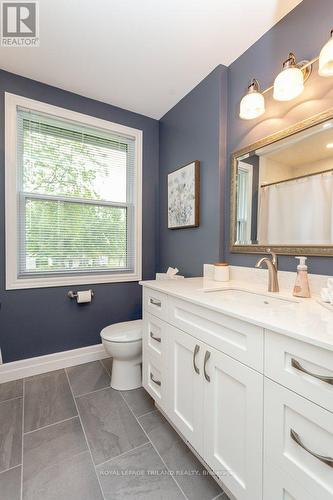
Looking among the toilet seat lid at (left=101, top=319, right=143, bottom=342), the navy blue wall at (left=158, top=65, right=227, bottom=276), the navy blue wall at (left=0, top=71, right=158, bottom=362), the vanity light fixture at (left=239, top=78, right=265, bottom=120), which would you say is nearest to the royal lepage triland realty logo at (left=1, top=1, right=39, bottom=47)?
the navy blue wall at (left=0, top=71, right=158, bottom=362)

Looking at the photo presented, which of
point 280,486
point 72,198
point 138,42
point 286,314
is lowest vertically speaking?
point 280,486

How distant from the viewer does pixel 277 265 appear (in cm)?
135

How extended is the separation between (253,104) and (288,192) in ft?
1.86

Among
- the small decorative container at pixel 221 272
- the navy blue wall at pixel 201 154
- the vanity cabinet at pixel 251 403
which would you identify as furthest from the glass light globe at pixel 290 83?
the vanity cabinet at pixel 251 403

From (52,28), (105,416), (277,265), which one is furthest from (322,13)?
(105,416)

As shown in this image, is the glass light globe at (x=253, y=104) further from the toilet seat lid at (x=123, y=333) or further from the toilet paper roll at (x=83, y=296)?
the toilet paper roll at (x=83, y=296)

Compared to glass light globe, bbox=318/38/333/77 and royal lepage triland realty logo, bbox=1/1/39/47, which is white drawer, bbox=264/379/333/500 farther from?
royal lepage triland realty logo, bbox=1/1/39/47

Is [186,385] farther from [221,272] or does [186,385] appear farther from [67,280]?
[67,280]

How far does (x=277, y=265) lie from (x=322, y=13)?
1306mm

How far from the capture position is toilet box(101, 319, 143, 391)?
162cm

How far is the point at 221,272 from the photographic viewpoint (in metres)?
1.58

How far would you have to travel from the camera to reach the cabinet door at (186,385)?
3.39 ft

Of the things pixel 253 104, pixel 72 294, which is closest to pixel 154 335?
pixel 72 294

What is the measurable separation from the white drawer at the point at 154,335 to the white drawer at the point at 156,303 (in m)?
0.04
